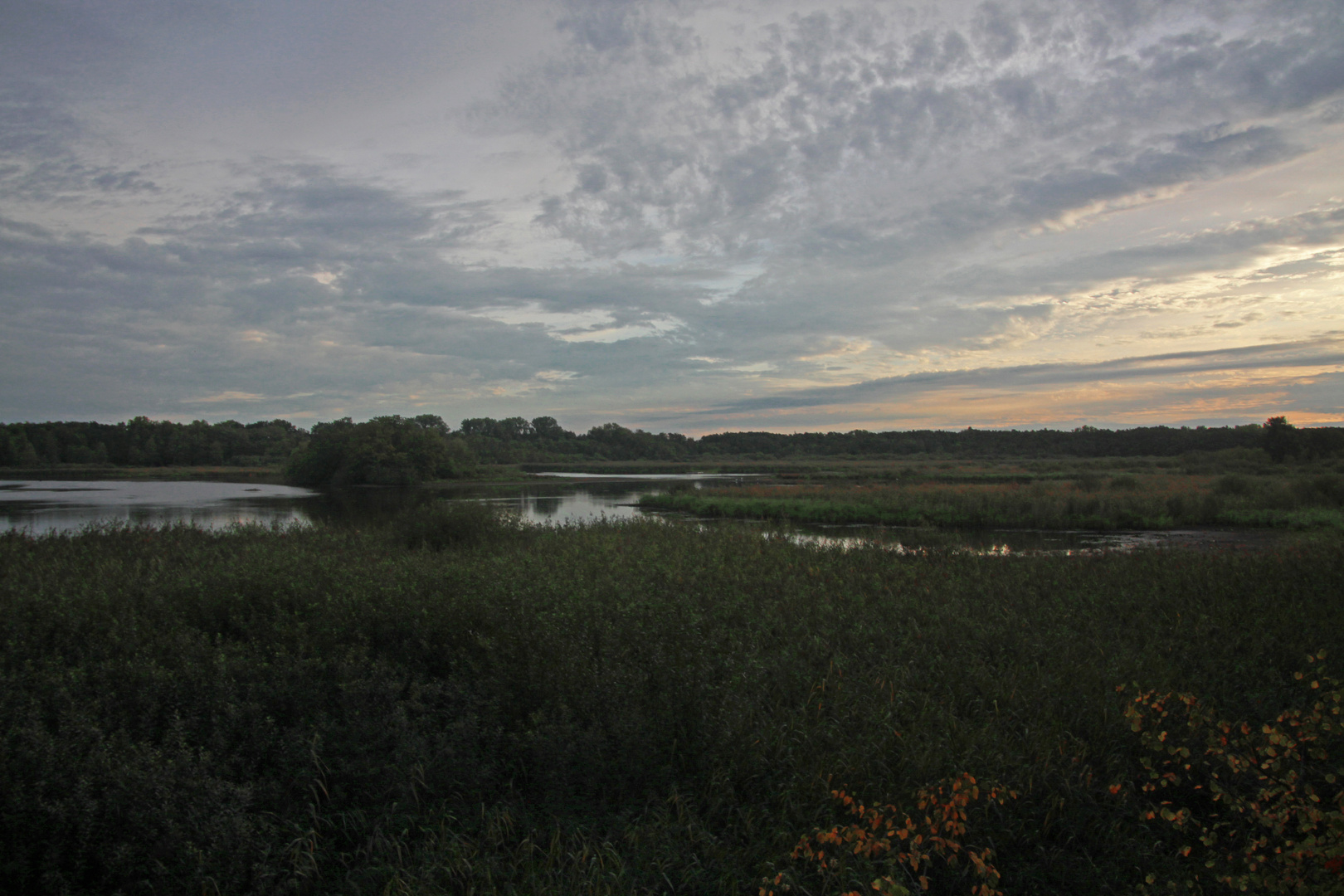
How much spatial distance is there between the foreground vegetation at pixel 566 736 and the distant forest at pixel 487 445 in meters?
59.2

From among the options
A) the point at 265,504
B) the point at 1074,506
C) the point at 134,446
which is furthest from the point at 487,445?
the point at 1074,506

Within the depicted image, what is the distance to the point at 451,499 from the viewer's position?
30562mm

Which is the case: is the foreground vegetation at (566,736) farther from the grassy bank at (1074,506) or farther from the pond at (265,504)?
the grassy bank at (1074,506)

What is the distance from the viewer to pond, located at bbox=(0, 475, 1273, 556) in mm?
19453

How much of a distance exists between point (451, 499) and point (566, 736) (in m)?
27.6

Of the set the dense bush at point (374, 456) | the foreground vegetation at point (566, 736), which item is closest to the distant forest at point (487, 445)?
the dense bush at point (374, 456)

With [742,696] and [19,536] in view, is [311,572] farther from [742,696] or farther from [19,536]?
[19,536]

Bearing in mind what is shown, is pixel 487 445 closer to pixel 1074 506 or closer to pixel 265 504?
pixel 265 504

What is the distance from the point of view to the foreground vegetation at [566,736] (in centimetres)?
348

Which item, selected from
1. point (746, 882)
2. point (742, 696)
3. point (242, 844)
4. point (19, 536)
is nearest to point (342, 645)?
point (242, 844)

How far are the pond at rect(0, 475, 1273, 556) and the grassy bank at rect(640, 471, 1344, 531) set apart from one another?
201 centimetres

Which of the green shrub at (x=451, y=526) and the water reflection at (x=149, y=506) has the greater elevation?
the green shrub at (x=451, y=526)

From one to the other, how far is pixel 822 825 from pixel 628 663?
195 cm

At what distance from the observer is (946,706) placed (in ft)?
19.4
